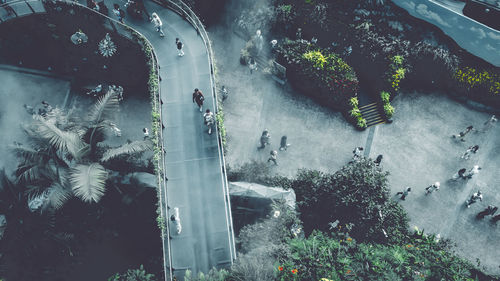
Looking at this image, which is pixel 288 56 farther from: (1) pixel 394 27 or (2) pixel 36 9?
(2) pixel 36 9

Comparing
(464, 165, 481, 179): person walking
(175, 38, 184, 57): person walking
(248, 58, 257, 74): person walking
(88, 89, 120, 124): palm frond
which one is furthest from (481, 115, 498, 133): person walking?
(88, 89, 120, 124): palm frond

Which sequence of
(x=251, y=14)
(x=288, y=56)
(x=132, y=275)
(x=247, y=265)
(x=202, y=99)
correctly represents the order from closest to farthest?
(x=247, y=265)
(x=132, y=275)
(x=202, y=99)
(x=288, y=56)
(x=251, y=14)

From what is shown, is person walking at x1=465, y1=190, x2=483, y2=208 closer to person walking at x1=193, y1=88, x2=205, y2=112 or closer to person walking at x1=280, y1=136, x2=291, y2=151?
person walking at x1=280, y1=136, x2=291, y2=151

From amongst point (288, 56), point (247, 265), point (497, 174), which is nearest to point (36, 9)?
point (288, 56)

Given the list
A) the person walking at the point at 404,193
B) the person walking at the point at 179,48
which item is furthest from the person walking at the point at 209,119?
the person walking at the point at 404,193

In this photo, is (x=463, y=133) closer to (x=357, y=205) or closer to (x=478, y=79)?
(x=478, y=79)

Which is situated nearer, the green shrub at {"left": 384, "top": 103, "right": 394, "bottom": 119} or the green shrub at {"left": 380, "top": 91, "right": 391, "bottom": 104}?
the green shrub at {"left": 384, "top": 103, "right": 394, "bottom": 119}
